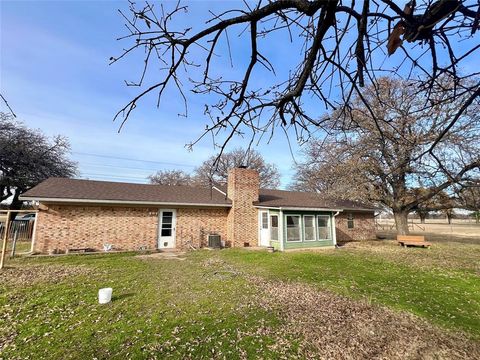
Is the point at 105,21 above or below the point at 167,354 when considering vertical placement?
above

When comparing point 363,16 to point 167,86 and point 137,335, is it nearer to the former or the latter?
point 167,86

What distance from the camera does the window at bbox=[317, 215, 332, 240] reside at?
15.6 m

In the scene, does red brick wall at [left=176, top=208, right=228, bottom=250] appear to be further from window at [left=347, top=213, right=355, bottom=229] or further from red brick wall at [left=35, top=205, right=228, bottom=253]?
window at [left=347, top=213, right=355, bottom=229]

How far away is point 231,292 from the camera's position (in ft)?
21.2

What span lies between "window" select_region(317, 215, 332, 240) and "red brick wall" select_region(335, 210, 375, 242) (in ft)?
11.2

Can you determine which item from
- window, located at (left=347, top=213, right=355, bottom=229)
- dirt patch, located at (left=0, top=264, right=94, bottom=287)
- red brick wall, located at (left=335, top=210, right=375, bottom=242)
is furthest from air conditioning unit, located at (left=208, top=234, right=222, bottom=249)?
window, located at (left=347, top=213, right=355, bottom=229)

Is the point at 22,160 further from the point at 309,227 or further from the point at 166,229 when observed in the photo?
the point at 309,227

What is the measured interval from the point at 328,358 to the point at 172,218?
40.1 feet

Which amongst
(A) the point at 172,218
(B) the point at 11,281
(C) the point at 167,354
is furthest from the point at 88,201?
(C) the point at 167,354

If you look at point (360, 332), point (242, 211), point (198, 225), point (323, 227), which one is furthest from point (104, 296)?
point (323, 227)

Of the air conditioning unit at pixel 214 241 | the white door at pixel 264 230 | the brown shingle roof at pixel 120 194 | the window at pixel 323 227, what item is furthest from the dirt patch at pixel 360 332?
the window at pixel 323 227

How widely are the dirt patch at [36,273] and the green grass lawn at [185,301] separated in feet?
0.10

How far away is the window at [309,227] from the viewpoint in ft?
49.4

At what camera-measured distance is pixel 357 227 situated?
1998 cm
